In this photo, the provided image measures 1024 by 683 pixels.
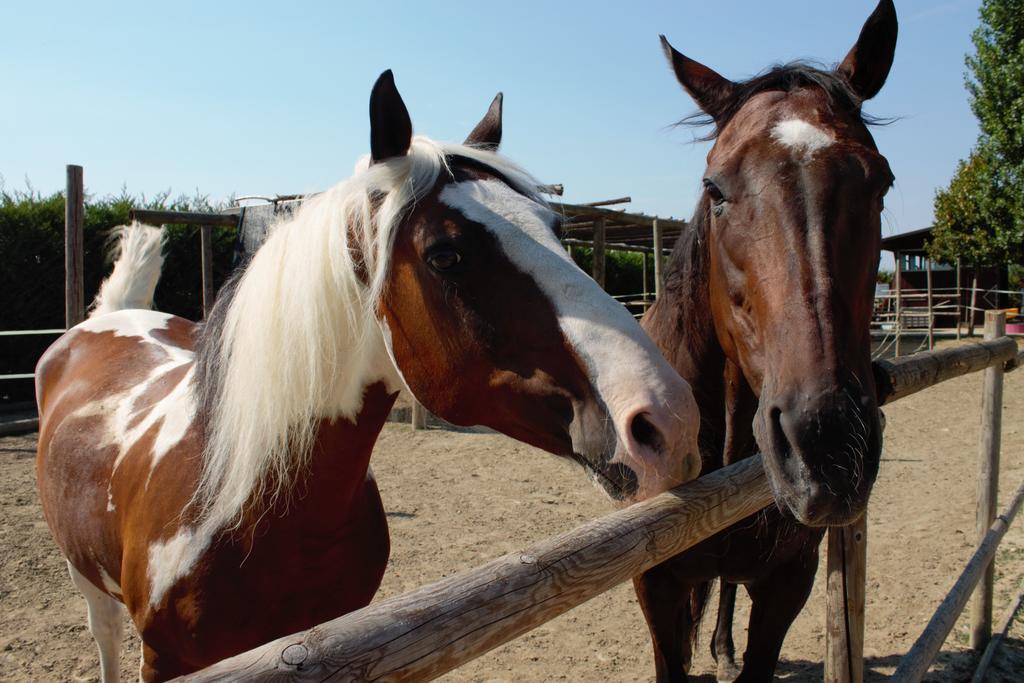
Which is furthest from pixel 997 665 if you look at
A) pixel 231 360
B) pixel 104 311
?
pixel 104 311

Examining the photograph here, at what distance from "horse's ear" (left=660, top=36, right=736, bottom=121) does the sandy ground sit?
2.65 m

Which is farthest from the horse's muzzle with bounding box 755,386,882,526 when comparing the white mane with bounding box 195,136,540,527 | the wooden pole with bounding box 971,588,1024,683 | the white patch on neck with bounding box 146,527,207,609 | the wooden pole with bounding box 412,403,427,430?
the wooden pole with bounding box 412,403,427,430

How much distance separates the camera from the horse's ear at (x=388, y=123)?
5.29 feet

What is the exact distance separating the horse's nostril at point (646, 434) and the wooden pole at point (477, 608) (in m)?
0.11

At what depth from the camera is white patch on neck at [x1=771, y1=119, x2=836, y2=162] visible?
5.48 ft

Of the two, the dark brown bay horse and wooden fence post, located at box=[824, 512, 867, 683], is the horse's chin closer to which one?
the dark brown bay horse

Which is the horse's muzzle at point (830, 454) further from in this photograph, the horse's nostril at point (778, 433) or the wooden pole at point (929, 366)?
the wooden pole at point (929, 366)

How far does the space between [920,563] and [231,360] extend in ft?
15.4

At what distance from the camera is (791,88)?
6.47 feet

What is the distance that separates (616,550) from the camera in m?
1.10

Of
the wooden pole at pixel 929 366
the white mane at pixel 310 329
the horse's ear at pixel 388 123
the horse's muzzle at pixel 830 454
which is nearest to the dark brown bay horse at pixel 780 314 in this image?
the horse's muzzle at pixel 830 454

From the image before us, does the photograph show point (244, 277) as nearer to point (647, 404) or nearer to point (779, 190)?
point (647, 404)

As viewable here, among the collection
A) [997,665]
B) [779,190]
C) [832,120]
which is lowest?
[997,665]

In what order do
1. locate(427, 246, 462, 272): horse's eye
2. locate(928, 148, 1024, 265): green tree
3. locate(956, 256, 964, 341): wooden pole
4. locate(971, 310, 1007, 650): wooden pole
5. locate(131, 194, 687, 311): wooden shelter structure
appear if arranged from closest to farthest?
locate(427, 246, 462, 272): horse's eye
locate(971, 310, 1007, 650): wooden pole
locate(131, 194, 687, 311): wooden shelter structure
locate(956, 256, 964, 341): wooden pole
locate(928, 148, 1024, 265): green tree
